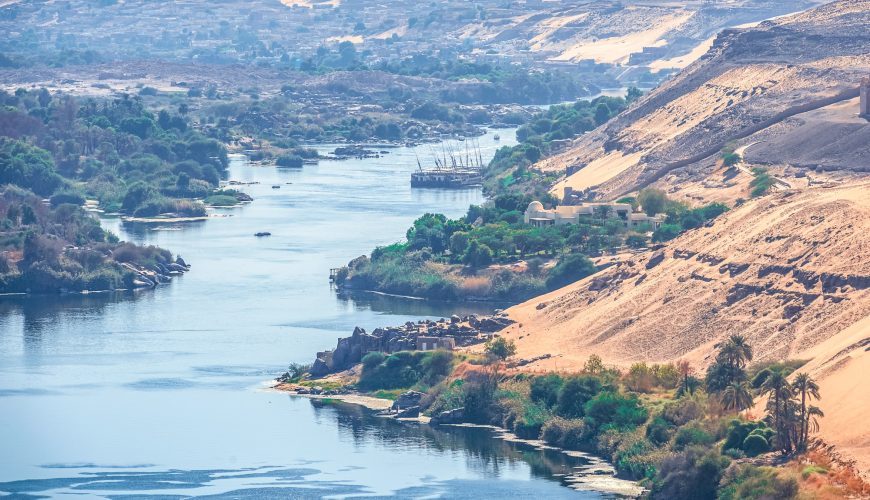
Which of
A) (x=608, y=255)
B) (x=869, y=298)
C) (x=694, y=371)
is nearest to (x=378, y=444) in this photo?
(x=694, y=371)

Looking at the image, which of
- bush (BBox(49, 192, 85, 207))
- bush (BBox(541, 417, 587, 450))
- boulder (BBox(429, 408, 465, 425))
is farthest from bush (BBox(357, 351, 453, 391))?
bush (BBox(49, 192, 85, 207))

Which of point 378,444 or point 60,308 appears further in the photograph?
point 60,308

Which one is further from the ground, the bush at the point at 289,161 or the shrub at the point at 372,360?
the bush at the point at 289,161

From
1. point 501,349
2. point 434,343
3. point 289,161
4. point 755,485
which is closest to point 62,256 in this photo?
point 434,343

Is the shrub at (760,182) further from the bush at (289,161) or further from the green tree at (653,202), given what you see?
the bush at (289,161)

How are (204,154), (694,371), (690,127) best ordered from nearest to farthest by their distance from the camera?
(694,371)
(690,127)
(204,154)

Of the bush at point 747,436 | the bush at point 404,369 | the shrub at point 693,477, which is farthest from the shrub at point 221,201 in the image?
the shrub at point 693,477

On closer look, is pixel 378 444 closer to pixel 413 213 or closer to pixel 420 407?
pixel 420 407
